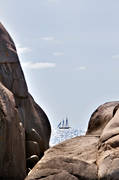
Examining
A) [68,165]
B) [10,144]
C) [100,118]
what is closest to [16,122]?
[10,144]

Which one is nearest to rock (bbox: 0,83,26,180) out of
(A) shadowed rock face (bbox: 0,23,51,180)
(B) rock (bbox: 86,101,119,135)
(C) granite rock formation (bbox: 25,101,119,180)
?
(A) shadowed rock face (bbox: 0,23,51,180)

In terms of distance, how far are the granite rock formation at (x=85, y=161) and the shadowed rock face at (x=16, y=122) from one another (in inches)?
117

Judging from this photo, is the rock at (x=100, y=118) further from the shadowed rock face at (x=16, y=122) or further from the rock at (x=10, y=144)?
the rock at (x=10, y=144)

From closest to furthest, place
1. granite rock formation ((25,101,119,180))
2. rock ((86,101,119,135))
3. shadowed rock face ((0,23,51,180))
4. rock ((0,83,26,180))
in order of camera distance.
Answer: granite rock formation ((25,101,119,180)) < rock ((0,83,26,180)) < shadowed rock face ((0,23,51,180)) < rock ((86,101,119,135))

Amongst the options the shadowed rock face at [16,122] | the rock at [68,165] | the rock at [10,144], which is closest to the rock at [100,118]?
the shadowed rock face at [16,122]

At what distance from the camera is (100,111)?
52.2 feet

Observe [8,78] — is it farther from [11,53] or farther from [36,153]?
[36,153]

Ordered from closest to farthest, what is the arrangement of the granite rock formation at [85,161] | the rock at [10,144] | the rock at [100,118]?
the granite rock formation at [85,161]
the rock at [10,144]
the rock at [100,118]

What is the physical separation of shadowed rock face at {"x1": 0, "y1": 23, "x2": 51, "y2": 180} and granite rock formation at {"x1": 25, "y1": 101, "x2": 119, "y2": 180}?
9.74ft

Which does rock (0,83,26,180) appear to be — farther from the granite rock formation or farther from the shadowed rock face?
the granite rock formation

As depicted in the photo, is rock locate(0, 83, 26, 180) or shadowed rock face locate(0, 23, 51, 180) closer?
rock locate(0, 83, 26, 180)

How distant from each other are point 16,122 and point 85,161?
4.80 meters

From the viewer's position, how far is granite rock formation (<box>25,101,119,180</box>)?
8852mm

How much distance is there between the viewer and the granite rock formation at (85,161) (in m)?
8.85
